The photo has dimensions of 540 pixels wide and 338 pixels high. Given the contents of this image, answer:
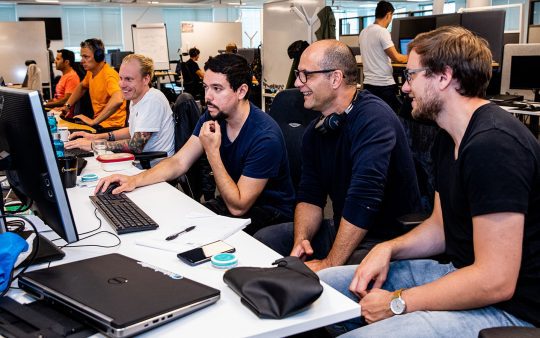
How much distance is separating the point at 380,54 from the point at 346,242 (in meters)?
4.06

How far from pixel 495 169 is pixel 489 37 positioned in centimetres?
474

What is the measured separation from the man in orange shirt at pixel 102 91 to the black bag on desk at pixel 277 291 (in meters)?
3.58

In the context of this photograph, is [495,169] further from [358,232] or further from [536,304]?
[358,232]

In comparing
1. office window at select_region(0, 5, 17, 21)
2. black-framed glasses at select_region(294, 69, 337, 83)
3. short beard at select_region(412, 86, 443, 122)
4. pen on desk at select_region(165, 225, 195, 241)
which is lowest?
pen on desk at select_region(165, 225, 195, 241)

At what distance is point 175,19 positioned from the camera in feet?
59.6

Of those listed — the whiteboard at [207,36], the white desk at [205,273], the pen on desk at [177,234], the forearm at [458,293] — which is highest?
the whiteboard at [207,36]

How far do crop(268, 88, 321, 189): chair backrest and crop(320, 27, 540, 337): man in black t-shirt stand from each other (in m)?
0.98

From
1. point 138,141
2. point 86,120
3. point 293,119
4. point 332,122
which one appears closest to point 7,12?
point 86,120

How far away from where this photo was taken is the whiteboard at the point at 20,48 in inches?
329

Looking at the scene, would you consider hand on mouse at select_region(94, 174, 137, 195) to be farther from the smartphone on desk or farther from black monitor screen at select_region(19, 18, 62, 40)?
black monitor screen at select_region(19, 18, 62, 40)

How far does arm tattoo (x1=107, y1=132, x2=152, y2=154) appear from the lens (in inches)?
119

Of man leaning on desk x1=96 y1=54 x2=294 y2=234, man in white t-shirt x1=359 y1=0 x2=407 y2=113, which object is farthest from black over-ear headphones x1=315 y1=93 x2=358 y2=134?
man in white t-shirt x1=359 y1=0 x2=407 y2=113

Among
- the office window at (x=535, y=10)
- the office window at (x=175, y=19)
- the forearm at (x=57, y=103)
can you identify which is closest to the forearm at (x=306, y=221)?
the forearm at (x=57, y=103)

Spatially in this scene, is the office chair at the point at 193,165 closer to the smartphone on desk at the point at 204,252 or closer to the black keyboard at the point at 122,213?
the black keyboard at the point at 122,213
